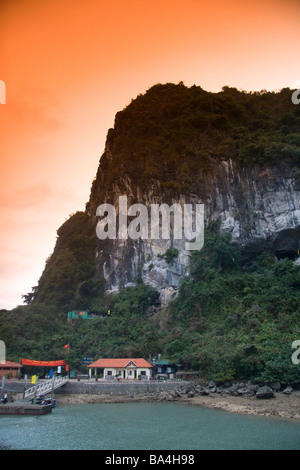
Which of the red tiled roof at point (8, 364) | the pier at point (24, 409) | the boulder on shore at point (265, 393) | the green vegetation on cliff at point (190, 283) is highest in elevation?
the green vegetation on cliff at point (190, 283)

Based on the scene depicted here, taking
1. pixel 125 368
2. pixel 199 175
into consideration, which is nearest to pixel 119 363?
pixel 125 368

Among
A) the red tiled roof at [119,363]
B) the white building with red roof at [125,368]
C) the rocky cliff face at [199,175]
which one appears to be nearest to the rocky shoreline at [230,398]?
the white building with red roof at [125,368]

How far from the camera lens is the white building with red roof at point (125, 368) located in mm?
29375

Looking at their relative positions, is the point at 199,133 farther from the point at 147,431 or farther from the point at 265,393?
the point at 147,431

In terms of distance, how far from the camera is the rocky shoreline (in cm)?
1988

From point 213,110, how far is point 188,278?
62.4 feet

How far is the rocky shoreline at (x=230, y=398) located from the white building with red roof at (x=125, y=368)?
3305mm

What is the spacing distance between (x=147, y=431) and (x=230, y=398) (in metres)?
8.21

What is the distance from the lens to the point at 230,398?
22.8 m

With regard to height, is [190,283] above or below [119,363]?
above

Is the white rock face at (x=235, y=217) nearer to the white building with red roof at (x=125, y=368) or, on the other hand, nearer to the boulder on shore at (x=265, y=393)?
the white building with red roof at (x=125, y=368)

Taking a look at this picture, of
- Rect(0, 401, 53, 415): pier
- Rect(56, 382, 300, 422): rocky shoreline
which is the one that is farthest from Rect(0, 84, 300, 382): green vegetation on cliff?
Rect(0, 401, 53, 415): pier
